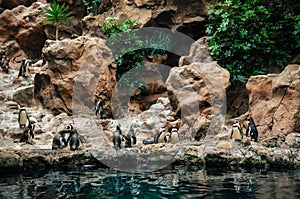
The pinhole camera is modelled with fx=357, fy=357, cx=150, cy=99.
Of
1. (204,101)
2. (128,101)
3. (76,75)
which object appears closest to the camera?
(204,101)

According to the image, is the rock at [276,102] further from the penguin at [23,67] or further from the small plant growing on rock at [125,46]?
the penguin at [23,67]

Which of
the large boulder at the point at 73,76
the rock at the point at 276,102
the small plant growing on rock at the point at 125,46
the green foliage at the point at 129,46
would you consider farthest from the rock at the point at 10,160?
the small plant growing on rock at the point at 125,46

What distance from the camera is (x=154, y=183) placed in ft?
22.6

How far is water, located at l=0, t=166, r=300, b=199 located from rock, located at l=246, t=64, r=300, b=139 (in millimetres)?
2787

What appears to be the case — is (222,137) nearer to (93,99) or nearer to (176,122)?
(176,122)

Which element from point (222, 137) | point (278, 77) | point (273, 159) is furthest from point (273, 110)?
point (273, 159)

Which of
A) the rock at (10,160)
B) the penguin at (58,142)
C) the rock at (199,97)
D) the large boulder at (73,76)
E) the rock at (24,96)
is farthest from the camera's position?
the rock at (24,96)

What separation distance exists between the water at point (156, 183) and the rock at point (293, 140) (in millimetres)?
1248

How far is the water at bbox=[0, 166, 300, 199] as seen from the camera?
597 cm

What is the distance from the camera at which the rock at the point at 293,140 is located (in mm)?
8719

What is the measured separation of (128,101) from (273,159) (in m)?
8.12

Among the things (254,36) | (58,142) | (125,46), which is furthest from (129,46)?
(58,142)

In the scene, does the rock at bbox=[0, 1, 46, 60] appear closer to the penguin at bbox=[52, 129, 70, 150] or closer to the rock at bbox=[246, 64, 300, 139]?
the penguin at bbox=[52, 129, 70, 150]

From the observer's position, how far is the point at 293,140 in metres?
8.87
